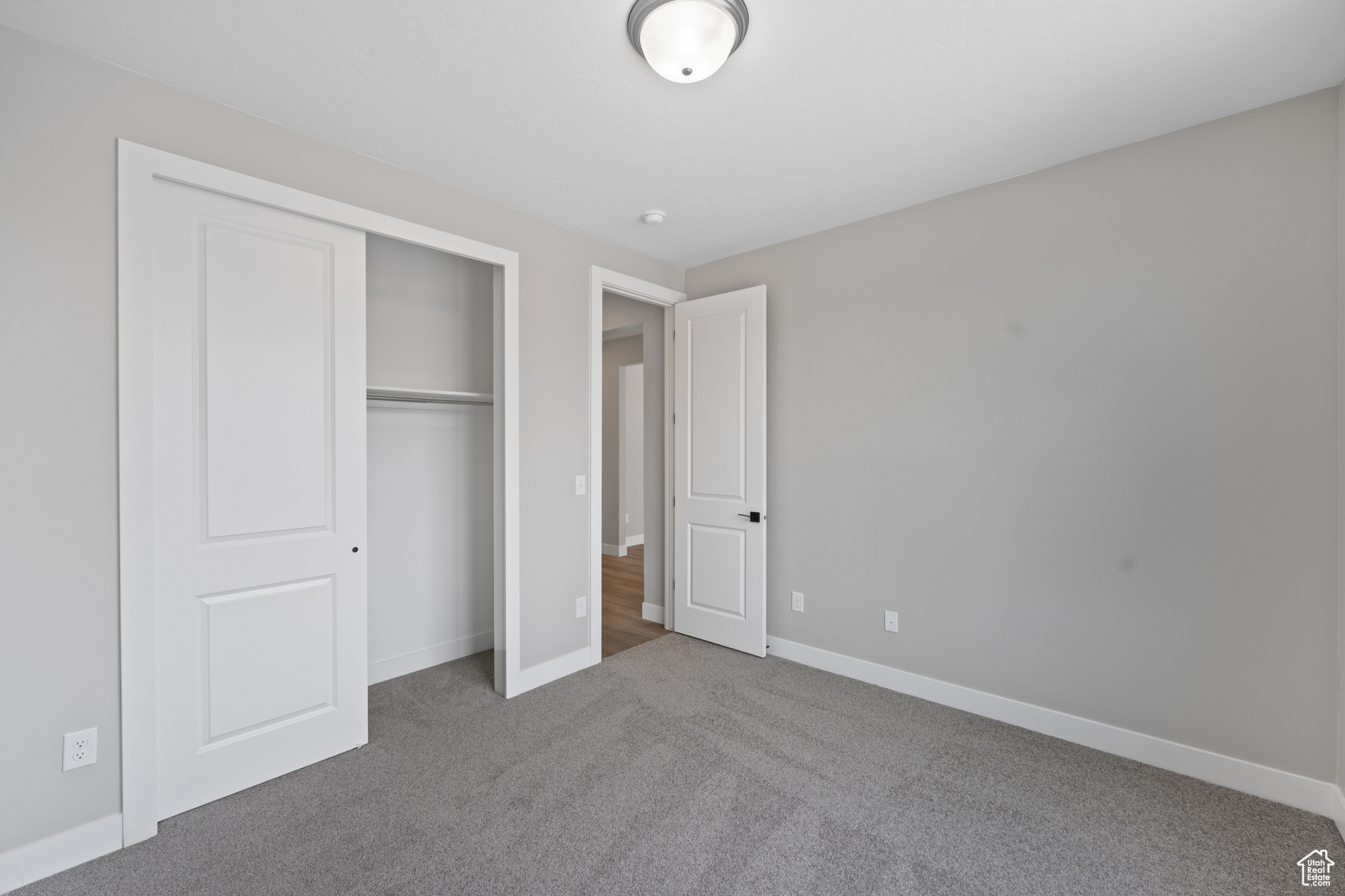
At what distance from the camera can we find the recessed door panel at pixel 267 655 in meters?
2.10

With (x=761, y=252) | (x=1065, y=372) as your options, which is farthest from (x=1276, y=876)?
(x=761, y=252)

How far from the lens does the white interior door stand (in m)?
3.54

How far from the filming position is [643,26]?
1.66 meters

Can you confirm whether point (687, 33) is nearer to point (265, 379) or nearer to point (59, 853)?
point (265, 379)

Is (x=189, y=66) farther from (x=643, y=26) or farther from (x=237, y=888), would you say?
(x=237, y=888)

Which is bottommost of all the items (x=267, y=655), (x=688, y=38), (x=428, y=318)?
(x=267, y=655)

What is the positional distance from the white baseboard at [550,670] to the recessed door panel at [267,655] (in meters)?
0.93

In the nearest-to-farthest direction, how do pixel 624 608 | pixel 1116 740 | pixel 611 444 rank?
pixel 1116 740 < pixel 624 608 < pixel 611 444

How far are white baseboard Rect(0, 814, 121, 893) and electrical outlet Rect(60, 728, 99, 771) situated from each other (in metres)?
0.20

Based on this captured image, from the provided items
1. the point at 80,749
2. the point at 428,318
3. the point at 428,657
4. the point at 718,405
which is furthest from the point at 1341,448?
the point at 80,749

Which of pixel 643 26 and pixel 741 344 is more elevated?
pixel 643 26

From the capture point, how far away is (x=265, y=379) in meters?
2.20

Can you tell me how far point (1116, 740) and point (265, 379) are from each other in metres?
3.84

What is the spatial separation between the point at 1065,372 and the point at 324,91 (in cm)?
323
